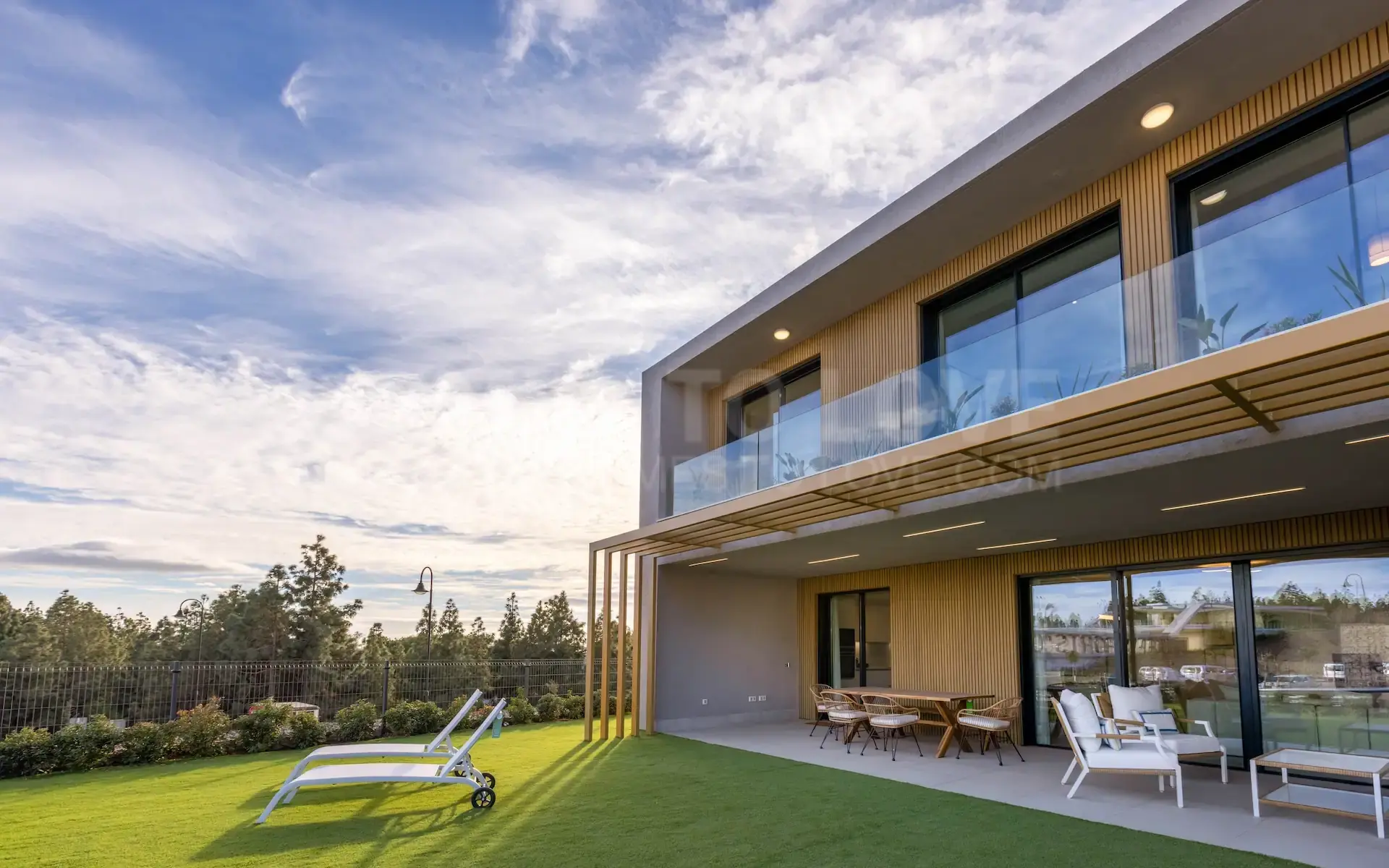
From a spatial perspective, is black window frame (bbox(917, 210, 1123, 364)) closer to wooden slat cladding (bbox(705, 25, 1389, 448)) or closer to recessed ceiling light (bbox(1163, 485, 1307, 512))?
wooden slat cladding (bbox(705, 25, 1389, 448))

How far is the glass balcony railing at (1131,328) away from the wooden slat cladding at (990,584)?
3.37 meters

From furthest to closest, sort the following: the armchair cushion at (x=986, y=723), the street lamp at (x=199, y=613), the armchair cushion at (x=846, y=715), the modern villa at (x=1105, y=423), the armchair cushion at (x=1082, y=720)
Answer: the street lamp at (x=199, y=613) < the armchair cushion at (x=846, y=715) < the armchair cushion at (x=986, y=723) < the armchair cushion at (x=1082, y=720) < the modern villa at (x=1105, y=423)

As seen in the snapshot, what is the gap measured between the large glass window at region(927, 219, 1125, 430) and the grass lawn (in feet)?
12.3

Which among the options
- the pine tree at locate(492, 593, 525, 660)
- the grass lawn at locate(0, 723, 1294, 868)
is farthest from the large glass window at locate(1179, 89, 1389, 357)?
the pine tree at locate(492, 593, 525, 660)

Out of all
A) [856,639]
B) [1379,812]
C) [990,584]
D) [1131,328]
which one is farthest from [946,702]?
[1131,328]

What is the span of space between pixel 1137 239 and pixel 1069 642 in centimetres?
560

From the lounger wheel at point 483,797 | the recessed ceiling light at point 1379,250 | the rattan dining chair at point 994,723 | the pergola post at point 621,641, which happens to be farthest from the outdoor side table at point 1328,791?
the pergola post at point 621,641

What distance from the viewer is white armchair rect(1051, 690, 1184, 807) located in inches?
303

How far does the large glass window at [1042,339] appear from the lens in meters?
7.55

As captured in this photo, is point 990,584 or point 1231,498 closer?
point 1231,498

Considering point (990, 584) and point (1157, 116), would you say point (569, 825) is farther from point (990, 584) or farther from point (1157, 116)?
point (1157, 116)

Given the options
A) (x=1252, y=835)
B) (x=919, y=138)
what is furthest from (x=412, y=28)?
(x=1252, y=835)

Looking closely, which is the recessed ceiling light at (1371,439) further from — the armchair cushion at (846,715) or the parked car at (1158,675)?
the armchair cushion at (846,715)

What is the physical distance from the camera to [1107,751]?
8195mm
